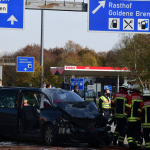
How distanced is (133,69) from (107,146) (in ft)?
68.3

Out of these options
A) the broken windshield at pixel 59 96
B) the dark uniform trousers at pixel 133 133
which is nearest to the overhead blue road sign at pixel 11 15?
the broken windshield at pixel 59 96

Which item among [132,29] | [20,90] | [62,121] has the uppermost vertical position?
[132,29]

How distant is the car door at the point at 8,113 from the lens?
9.26 metres

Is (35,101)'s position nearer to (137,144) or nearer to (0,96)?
(0,96)

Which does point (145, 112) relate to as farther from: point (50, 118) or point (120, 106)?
point (50, 118)

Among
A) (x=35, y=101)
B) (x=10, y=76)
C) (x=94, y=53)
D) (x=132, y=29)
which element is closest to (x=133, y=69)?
(x=132, y=29)

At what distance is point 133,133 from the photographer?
859cm

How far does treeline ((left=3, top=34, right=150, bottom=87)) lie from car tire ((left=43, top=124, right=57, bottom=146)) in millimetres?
13231

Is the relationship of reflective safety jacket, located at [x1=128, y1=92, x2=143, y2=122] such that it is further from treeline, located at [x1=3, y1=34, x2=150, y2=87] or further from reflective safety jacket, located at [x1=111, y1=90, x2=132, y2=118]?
treeline, located at [x1=3, y1=34, x2=150, y2=87]

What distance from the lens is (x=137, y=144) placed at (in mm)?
8344

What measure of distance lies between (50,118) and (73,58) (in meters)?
63.0

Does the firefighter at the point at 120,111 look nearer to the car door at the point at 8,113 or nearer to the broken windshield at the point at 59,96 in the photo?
the broken windshield at the point at 59,96

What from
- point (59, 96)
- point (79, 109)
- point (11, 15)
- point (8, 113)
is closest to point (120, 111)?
point (79, 109)

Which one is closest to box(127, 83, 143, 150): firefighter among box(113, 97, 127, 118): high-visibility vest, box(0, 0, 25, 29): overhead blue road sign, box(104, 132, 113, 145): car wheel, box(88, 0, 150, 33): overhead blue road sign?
box(104, 132, 113, 145): car wheel
